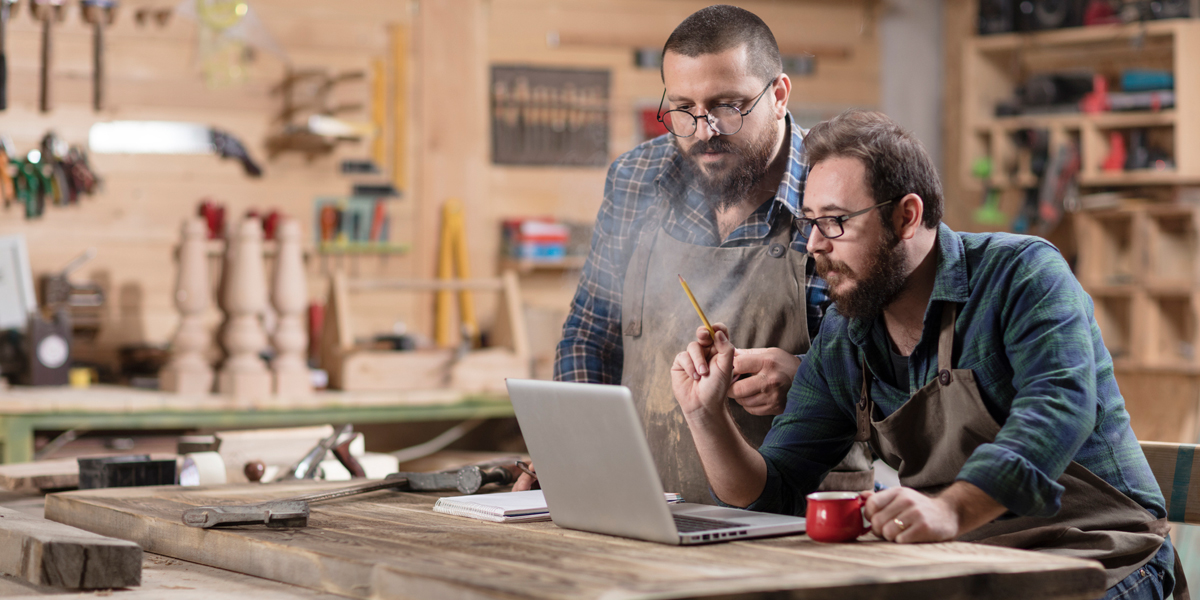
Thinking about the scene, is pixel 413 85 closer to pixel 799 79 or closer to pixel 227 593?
pixel 799 79

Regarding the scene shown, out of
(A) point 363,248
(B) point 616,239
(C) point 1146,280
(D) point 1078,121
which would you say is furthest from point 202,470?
(D) point 1078,121

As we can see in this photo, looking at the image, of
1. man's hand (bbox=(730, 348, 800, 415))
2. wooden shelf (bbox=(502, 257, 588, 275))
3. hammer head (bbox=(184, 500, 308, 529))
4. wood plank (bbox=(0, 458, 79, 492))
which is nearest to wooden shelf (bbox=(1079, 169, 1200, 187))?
wooden shelf (bbox=(502, 257, 588, 275))

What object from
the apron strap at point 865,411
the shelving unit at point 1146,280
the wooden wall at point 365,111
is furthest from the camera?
the shelving unit at point 1146,280

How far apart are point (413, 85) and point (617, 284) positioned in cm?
275

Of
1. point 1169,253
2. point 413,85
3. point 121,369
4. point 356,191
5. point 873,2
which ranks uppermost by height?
point 873,2

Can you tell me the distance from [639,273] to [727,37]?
20.8 inches

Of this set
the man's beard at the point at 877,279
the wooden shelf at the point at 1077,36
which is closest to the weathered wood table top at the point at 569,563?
the man's beard at the point at 877,279

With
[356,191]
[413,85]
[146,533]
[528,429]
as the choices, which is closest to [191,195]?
[356,191]

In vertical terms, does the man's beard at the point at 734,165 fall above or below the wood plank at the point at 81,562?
above

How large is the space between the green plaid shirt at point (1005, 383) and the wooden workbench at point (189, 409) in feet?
7.65

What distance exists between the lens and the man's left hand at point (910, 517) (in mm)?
1457

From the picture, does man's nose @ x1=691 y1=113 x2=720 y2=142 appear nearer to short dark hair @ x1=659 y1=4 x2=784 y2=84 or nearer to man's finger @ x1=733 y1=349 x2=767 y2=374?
short dark hair @ x1=659 y1=4 x2=784 y2=84

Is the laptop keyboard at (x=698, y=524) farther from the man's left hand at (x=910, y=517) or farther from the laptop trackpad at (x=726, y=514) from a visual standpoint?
the man's left hand at (x=910, y=517)

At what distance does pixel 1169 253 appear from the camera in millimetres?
5062
